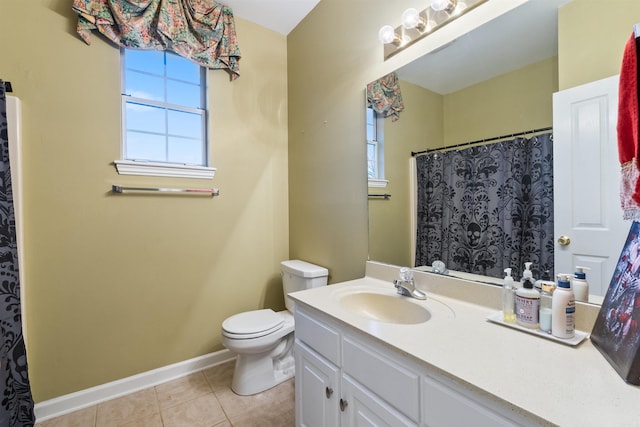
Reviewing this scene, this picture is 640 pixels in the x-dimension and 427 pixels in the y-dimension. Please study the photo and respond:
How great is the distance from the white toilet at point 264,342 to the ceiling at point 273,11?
193 centimetres

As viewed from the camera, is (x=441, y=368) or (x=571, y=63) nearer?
(x=441, y=368)

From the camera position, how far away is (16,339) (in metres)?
1.49

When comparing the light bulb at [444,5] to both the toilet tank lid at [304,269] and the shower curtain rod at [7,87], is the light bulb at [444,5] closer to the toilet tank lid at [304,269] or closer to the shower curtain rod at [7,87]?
the toilet tank lid at [304,269]

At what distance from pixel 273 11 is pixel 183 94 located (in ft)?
3.06

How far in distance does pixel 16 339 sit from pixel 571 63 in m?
2.72

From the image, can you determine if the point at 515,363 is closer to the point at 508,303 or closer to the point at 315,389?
the point at 508,303

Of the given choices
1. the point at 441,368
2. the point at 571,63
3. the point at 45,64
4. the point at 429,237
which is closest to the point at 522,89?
the point at 571,63

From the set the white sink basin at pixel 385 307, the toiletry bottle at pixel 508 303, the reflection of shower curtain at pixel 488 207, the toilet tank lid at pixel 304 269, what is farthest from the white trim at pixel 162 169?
the toiletry bottle at pixel 508 303

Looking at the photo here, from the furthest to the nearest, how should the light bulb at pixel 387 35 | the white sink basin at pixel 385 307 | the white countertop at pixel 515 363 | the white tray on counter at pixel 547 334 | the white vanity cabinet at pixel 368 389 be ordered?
the light bulb at pixel 387 35
the white sink basin at pixel 385 307
the white tray on counter at pixel 547 334
the white vanity cabinet at pixel 368 389
the white countertop at pixel 515 363

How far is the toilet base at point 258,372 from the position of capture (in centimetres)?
185

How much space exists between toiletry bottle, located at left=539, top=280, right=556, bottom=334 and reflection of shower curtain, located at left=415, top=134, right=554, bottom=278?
10cm

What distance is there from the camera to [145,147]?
2.00 m

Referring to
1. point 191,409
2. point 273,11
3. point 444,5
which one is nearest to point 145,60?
point 273,11

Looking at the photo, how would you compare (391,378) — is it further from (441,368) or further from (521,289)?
(521,289)
